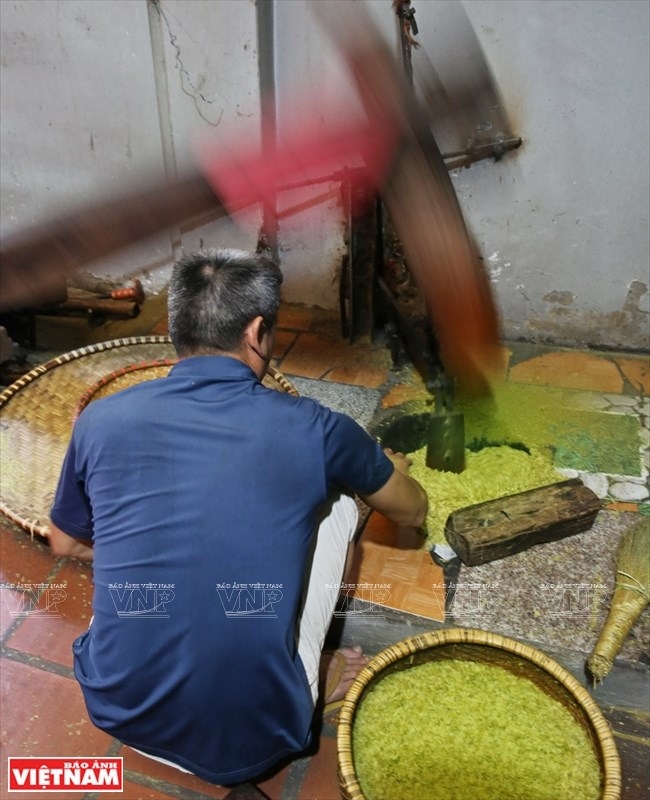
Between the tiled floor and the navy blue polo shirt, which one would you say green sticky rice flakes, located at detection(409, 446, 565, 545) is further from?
the navy blue polo shirt

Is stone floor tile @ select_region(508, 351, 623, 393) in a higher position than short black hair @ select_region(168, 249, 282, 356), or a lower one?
lower

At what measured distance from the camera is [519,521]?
2521 millimetres

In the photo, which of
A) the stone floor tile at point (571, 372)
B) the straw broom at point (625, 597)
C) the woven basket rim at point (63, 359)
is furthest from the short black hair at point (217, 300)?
the stone floor tile at point (571, 372)

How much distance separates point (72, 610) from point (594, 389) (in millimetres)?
2647

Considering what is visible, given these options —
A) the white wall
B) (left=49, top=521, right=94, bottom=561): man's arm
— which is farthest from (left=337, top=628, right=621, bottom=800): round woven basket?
the white wall

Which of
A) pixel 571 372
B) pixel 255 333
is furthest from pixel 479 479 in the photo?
pixel 255 333

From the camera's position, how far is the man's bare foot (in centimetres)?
216

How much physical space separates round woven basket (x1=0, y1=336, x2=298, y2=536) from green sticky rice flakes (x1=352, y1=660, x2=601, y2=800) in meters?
1.32

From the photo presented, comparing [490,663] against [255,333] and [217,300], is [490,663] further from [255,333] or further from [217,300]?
[217,300]

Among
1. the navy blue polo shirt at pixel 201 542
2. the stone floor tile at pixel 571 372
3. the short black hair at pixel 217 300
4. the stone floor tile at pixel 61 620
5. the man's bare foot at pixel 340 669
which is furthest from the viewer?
the stone floor tile at pixel 571 372

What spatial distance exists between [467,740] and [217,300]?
140 centimetres

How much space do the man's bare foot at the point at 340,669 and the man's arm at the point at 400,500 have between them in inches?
19.6

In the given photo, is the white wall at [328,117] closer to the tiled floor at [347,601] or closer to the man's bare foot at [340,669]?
the tiled floor at [347,601]

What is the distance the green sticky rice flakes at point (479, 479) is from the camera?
2.72 m
